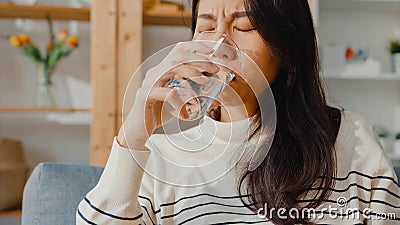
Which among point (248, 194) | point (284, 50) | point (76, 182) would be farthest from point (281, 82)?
point (76, 182)

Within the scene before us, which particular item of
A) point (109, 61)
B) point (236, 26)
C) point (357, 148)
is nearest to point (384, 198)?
point (357, 148)

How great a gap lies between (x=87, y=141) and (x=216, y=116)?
1560 mm

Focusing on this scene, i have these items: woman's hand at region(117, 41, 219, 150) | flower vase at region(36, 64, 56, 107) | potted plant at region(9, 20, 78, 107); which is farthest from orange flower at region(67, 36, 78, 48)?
woman's hand at region(117, 41, 219, 150)

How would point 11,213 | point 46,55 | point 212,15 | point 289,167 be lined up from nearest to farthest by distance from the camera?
point 212,15
point 289,167
point 11,213
point 46,55

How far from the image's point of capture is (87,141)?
2613 mm

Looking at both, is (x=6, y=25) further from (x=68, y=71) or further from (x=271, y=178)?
(x=271, y=178)

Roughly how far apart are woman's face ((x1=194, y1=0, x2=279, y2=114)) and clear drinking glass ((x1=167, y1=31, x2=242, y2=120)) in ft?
0.34

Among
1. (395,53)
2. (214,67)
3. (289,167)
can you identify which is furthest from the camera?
(395,53)

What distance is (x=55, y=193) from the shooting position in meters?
1.18

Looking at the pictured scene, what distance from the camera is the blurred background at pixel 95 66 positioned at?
2316 mm

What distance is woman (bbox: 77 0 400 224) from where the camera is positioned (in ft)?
3.41

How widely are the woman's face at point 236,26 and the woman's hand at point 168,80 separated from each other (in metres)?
0.13

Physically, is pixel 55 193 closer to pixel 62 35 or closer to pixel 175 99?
pixel 175 99

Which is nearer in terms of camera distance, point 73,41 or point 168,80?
point 168,80
